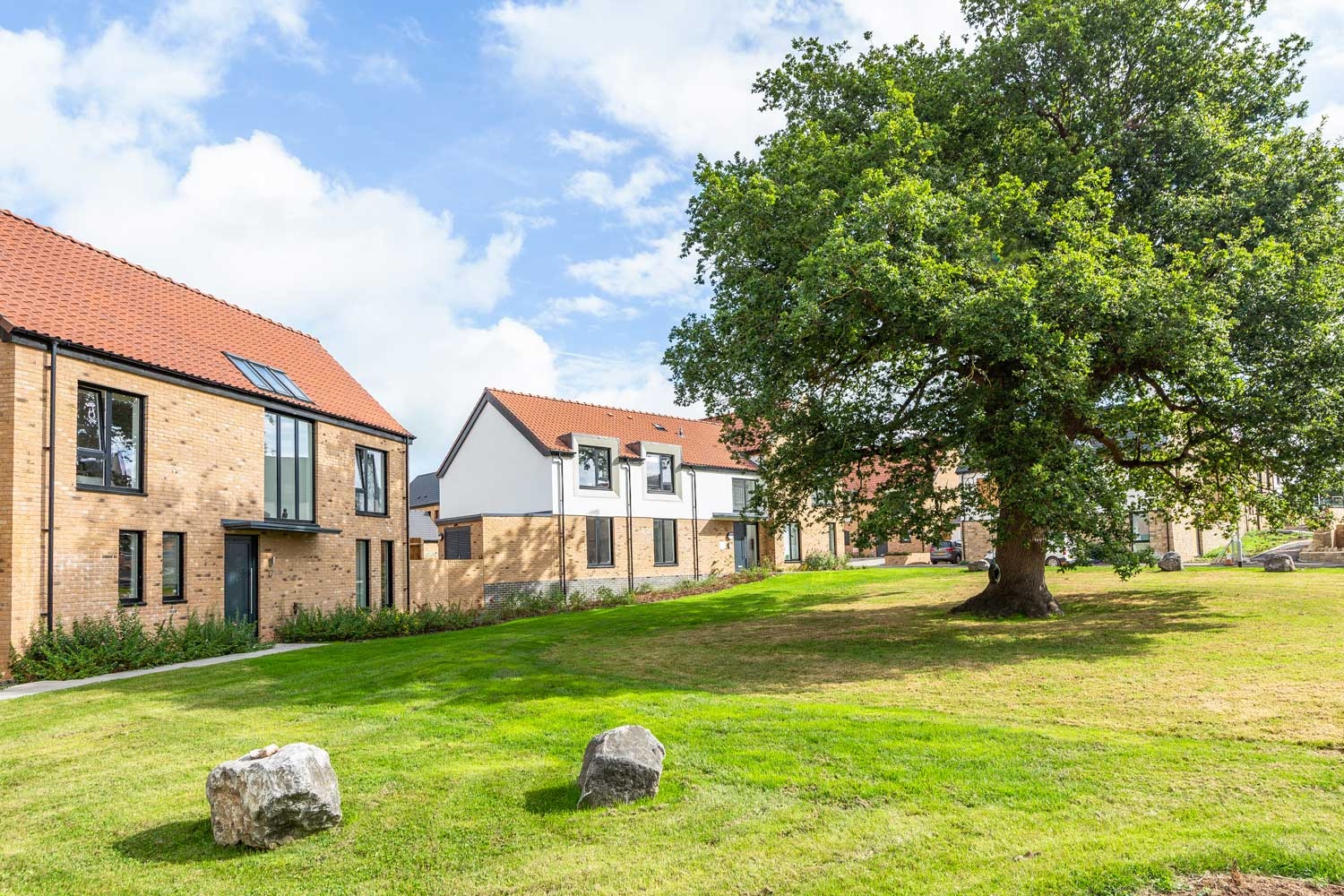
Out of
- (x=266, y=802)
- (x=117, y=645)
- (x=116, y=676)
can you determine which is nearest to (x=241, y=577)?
(x=117, y=645)

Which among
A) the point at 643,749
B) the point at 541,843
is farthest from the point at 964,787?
the point at 541,843

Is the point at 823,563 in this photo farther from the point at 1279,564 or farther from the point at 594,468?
the point at 1279,564

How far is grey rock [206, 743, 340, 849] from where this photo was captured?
6.08 m

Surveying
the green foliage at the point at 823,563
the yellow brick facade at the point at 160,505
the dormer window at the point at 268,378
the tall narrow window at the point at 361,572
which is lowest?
the green foliage at the point at 823,563

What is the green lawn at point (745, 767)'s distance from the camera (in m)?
5.52

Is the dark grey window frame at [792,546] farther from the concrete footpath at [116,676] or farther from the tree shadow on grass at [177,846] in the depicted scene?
the tree shadow on grass at [177,846]

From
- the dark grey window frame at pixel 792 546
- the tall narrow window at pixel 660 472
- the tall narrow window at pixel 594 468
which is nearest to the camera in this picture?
the tall narrow window at pixel 594 468

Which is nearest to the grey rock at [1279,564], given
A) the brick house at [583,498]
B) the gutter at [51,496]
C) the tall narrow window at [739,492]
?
the brick house at [583,498]

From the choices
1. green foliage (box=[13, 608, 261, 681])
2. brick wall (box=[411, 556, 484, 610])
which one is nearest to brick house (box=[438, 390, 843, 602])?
brick wall (box=[411, 556, 484, 610])

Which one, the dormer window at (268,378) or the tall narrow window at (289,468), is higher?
the dormer window at (268,378)

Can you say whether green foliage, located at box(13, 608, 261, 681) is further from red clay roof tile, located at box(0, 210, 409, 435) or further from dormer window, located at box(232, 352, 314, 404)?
dormer window, located at box(232, 352, 314, 404)

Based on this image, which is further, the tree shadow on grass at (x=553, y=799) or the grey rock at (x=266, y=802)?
the tree shadow on grass at (x=553, y=799)

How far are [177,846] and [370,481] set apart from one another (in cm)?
1894

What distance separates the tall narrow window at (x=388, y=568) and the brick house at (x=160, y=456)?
615 millimetres
